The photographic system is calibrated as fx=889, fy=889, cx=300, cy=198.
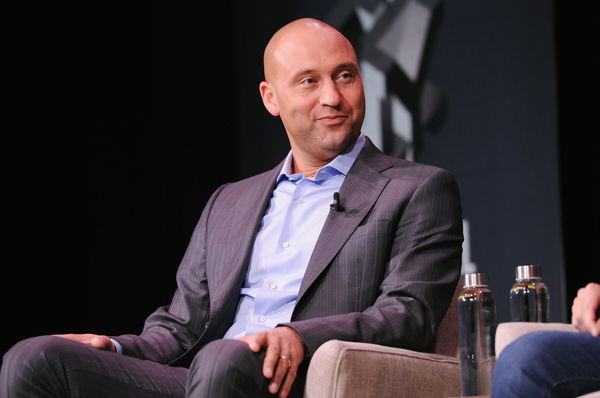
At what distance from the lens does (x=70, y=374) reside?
5.78 ft

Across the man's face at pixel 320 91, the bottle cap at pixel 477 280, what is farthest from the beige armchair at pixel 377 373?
the man's face at pixel 320 91

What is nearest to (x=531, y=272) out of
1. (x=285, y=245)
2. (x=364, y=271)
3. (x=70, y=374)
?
(x=364, y=271)

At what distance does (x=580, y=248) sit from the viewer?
324 cm

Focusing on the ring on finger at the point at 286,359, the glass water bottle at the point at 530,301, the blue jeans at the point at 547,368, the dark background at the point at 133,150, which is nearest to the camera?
the blue jeans at the point at 547,368

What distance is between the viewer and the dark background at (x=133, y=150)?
10.8 ft

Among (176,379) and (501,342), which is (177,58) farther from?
(501,342)

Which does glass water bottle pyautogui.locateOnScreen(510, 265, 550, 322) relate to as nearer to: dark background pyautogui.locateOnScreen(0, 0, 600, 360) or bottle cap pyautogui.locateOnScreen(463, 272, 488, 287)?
bottle cap pyautogui.locateOnScreen(463, 272, 488, 287)

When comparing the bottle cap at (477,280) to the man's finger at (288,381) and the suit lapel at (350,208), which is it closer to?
the suit lapel at (350,208)

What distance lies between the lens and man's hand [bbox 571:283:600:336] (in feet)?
4.99

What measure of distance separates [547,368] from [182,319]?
3.69 feet

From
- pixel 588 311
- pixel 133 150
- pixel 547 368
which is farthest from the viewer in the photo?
pixel 133 150

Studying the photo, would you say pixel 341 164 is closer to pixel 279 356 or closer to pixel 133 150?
pixel 279 356

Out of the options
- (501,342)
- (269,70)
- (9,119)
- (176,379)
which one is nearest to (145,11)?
(9,119)

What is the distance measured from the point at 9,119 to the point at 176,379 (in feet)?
6.66
